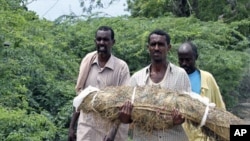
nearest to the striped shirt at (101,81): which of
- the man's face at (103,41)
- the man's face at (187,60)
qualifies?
the man's face at (103,41)

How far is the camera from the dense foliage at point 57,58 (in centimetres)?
655

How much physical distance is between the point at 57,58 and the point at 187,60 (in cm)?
424

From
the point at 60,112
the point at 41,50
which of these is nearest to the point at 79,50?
the point at 41,50

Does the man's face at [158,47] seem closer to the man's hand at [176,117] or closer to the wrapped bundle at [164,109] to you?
the wrapped bundle at [164,109]

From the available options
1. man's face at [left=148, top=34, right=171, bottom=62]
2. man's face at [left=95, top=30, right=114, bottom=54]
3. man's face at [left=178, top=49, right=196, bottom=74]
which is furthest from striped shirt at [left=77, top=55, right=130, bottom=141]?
man's face at [left=148, top=34, right=171, bottom=62]

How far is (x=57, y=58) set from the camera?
9.03 meters

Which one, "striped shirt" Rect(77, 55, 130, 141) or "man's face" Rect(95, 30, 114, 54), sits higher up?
"man's face" Rect(95, 30, 114, 54)

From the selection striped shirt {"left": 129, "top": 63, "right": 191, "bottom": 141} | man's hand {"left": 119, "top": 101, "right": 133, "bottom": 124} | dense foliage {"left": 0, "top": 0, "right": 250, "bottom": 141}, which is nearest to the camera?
man's hand {"left": 119, "top": 101, "right": 133, "bottom": 124}

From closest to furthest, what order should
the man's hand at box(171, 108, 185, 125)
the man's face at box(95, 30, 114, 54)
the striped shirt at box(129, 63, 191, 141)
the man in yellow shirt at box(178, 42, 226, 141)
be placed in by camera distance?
the man's hand at box(171, 108, 185, 125) < the striped shirt at box(129, 63, 191, 141) < the man in yellow shirt at box(178, 42, 226, 141) < the man's face at box(95, 30, 114, 54)

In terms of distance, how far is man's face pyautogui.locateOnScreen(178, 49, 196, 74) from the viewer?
5.04 meters

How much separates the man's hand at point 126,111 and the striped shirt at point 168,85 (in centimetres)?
15

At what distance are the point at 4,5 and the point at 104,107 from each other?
6.70m

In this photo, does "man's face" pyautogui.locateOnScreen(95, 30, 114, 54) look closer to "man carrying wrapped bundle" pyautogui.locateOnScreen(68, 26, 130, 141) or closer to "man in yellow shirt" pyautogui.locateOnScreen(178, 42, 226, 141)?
"man carrying wrapped bundle" pyautogui.locateOnScreen(68, 26, 130, 141)

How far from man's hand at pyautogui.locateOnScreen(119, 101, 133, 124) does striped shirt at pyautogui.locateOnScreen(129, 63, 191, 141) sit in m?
0.15
